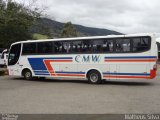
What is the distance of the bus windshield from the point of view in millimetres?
21812

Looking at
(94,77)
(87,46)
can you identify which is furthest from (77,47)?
(94,77)

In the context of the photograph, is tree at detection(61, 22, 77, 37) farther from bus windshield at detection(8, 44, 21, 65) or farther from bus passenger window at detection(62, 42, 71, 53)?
bus passenger window at detection(62, 42, 71, 53)

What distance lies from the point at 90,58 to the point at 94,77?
1131 millimetres

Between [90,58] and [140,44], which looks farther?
[90,58]

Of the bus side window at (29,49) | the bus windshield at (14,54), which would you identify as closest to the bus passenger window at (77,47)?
the bus side window at (29,49)

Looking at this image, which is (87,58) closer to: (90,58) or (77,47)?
(90,58)

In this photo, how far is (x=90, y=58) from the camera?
732 inches

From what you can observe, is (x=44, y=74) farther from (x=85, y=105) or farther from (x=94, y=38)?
(x=85, y=105)

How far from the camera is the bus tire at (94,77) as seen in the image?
18.4 metres

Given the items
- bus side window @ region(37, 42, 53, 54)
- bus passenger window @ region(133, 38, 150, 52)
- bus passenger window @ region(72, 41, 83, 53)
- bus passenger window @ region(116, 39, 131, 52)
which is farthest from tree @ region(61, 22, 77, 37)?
bus passenger window @ region(133, 38, 150, 52)

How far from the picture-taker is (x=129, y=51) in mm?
17391

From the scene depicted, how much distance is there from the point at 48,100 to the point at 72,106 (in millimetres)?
1643

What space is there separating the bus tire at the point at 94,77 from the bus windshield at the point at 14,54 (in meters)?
5.71

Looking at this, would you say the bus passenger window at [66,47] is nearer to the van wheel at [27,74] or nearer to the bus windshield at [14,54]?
the van wheel at [27,74]
